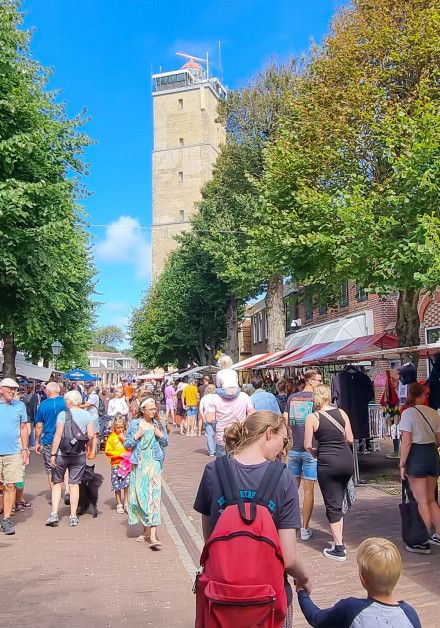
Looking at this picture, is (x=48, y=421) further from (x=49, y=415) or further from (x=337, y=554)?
(x=337, y=554)

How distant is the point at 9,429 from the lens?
832 cm

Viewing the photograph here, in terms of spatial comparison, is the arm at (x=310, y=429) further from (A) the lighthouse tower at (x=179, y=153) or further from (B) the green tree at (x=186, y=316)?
(A) the lighthouse tower at (x=179, y=153)

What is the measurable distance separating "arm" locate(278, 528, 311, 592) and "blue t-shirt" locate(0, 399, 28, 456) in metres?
6.10

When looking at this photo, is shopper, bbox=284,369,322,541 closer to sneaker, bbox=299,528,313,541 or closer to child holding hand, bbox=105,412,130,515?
sneaker, bbox=299,528,313,541

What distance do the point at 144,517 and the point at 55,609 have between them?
2.15m

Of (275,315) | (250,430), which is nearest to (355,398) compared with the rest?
(250,430)

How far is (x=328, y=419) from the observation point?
662cm

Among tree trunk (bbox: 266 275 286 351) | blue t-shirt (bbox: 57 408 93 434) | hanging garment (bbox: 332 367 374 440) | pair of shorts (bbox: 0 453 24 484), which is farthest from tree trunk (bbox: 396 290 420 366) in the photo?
tree trunk (bbox: 266 275 286 351)

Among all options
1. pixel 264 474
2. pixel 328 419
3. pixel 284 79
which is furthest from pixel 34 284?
pixel 284 79

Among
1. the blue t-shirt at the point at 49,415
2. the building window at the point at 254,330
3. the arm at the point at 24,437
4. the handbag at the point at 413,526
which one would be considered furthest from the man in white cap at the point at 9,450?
the building window at the point at 254,330

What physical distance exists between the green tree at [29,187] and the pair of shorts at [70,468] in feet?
13.7

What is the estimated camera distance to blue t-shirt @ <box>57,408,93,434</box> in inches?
343

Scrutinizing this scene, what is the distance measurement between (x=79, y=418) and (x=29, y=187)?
428 cm

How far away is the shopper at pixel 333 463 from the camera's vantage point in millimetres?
6465
